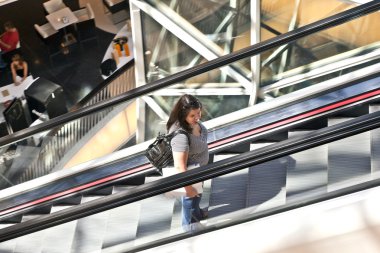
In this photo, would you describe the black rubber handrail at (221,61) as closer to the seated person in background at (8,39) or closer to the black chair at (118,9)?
the seated person in background at (8,39)

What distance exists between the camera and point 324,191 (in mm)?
4074

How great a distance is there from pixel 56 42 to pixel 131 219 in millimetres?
9819

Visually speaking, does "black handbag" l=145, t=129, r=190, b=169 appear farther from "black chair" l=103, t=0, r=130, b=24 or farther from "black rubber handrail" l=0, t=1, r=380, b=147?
"black chair" l=103, t=0, r=130, b=24

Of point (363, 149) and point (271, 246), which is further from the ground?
point (363, 149)

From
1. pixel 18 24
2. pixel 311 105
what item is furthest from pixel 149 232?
pixel 18 24

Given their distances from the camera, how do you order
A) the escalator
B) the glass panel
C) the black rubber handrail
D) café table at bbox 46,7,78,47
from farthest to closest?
café table at bbox 46,7,78,47
the black rubber handrail
the escalator
the glass panel

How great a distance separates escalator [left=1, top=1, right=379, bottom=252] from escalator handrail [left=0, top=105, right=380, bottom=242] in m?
0.03

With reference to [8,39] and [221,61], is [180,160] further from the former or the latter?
[8,39]

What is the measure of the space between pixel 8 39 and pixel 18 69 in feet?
2.16

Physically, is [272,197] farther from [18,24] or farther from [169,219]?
[18,24]

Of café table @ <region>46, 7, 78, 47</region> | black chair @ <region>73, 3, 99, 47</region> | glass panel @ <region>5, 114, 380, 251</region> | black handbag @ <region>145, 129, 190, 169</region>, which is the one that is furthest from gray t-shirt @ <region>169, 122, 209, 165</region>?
black chair @ <region>73, 3, 99, 47</region>

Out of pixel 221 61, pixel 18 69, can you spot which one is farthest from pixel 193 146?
pixel 18 69

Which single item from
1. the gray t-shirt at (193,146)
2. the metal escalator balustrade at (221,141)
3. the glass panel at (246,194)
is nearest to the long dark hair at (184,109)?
the gray t-shirt at (193,146)

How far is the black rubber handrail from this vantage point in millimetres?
5027
